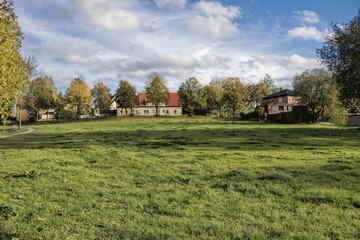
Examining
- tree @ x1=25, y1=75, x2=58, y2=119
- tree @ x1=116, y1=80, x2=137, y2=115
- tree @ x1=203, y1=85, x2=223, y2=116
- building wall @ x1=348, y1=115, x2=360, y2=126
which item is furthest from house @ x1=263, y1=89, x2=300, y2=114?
tree @ x1=25, y1=75, x2=58, y2=119

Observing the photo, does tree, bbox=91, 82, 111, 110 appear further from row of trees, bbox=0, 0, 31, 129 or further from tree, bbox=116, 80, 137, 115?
row of trees, bbox=0, 0, 31, 129

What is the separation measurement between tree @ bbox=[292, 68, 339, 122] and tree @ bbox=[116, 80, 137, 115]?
46983 mm

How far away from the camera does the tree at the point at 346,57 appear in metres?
32.5

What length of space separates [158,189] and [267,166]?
226 inches

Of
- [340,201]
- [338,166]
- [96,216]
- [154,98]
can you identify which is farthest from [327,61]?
[154,98]

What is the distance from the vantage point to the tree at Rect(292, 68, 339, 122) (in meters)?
60.7

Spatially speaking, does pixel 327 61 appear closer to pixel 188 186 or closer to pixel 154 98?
pixel 188 186

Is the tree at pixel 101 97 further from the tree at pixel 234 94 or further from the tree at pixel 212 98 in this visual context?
the tree at pixel 234 94

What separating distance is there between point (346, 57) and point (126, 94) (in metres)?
67.9

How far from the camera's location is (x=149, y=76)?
310 ft

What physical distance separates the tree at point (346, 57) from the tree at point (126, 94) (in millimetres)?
63539

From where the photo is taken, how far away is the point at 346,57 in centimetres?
3422

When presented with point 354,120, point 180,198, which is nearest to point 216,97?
point 354,120

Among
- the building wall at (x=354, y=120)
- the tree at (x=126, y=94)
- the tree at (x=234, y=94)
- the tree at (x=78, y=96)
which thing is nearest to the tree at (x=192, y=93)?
the tree at (x=234, y=94)
